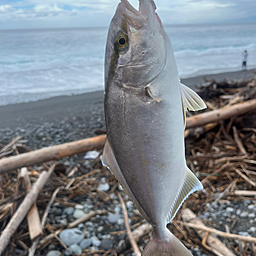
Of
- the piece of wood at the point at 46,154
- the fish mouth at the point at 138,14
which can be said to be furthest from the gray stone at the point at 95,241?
the fish mouth at the point at 138,14

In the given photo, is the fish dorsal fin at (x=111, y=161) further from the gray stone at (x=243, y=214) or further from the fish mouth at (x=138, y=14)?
the gray stone at (x=243, y=214)

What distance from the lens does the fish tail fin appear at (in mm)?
1326

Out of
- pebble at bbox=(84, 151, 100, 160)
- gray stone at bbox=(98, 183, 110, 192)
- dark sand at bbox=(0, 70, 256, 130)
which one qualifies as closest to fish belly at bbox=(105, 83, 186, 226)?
gray stone at bbox=(98, 183, 110, 192)

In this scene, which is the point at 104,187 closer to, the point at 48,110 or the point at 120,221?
the point at 120,221

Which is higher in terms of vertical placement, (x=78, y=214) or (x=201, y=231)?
(x=201, y=231)

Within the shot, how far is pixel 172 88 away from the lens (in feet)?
3.92

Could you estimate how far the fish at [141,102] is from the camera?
1125 millimetres

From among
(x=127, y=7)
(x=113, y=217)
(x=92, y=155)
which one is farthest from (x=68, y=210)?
(x=127, y=7)

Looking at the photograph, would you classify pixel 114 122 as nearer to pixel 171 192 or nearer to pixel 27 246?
pixel 171 192

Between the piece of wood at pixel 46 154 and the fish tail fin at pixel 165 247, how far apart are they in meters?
2.40

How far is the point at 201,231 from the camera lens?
3092 mm

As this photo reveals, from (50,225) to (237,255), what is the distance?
215cm

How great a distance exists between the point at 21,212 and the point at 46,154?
0.74 m

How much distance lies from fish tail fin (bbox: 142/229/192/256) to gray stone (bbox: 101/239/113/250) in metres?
1.98
